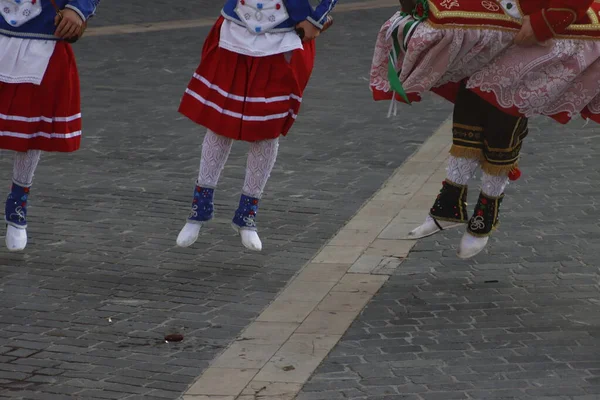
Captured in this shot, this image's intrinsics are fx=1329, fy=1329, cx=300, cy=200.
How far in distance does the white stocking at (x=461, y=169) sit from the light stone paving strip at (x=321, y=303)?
604mm

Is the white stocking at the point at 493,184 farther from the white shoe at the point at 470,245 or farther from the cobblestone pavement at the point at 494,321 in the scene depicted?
the cobblestone pavement at the point at 494,321

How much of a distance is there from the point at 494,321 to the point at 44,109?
2.44m

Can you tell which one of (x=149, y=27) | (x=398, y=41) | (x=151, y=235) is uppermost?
(x=398, y=41)

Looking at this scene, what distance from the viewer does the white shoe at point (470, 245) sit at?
636 centimetres

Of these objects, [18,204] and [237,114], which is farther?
[18,204]

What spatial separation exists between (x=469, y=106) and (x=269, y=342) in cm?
150

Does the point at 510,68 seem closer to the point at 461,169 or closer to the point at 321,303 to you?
the point at 461,169

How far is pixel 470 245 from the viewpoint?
6.37m

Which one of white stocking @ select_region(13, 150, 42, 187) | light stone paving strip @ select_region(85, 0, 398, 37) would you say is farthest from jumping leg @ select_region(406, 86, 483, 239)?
light stone paving strip @ select_region(85, 0, 398, 37)

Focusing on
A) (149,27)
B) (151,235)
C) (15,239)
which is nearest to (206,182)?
(151,235)

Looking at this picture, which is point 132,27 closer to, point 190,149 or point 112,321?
point 190,149

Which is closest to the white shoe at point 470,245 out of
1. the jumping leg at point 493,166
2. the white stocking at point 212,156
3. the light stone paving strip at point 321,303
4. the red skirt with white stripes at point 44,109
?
the jumping leg at point 493,166

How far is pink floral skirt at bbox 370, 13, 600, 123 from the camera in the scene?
587 cm

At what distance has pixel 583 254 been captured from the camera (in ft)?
22.3
